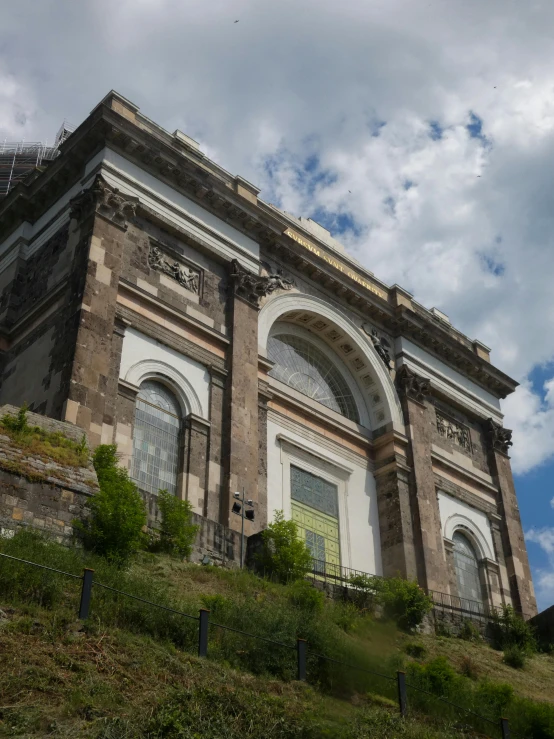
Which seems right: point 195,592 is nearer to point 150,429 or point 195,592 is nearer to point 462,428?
point 150,429

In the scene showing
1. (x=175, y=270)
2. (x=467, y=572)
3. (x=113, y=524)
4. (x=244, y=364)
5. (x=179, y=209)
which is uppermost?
(x=179, y=209)

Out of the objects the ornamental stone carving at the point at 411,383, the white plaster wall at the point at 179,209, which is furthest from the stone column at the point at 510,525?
the white plaster wall at the point at 179,209

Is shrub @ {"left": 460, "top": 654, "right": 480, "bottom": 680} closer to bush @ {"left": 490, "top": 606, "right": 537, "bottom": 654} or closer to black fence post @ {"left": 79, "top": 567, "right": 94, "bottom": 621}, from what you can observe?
bush @ {"left": 490, "top": 606, "right": 537, "bottom": 654}

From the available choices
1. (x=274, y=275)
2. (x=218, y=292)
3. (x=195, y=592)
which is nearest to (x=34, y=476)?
(x=195, y=592)

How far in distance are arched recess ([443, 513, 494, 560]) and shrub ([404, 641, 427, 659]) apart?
1478 cm

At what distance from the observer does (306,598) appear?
21.4m

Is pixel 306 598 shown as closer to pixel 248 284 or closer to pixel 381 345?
pixel 248 284

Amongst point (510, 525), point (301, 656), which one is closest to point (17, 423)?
point (301, 656)

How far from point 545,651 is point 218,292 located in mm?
15796

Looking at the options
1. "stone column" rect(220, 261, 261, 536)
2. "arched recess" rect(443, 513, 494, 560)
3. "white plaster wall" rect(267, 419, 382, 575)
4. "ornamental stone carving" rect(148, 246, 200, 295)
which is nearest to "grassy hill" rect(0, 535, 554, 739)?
"stone column" rect(220, 261, 261, 536)

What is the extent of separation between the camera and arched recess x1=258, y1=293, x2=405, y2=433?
36062 mm

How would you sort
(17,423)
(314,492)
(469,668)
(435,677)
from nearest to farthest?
(435,677), (17,423), (469,668), (314,492)

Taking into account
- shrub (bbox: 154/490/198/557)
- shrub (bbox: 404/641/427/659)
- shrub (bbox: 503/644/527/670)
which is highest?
shrub (bbox: 154/490/198/557)

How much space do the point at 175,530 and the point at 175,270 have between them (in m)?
11.0
